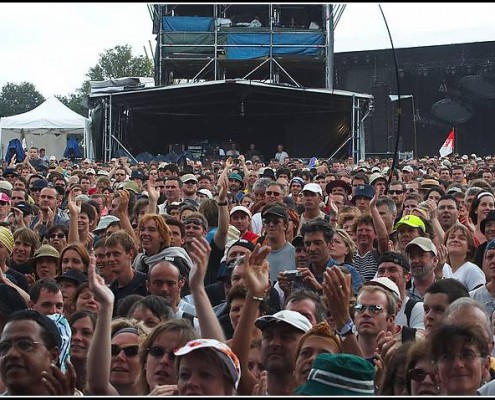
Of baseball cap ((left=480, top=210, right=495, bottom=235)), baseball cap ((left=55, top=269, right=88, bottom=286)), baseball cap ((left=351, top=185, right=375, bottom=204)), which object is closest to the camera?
baseball cap ((left=55, top=269, right=88, bottom=286))

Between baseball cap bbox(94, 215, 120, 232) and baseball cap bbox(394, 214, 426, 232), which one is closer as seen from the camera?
baseball cap bbox(394, 214, 426, 232)

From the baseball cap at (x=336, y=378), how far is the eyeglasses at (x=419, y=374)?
2.19ft

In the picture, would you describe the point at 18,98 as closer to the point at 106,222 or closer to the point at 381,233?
the point at 106,222

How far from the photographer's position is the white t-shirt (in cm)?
750

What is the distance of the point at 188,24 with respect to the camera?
29547 mm

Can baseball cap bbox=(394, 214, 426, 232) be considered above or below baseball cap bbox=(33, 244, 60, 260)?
above

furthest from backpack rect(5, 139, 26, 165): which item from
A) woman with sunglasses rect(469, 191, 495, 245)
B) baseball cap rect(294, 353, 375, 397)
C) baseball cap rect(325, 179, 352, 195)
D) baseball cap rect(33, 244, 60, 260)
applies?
baseball cap rect(294, 353, 375, 397)

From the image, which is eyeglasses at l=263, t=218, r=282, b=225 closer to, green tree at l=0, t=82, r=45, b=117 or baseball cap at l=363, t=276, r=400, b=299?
baseball cap at l=363, t=276, r=400, b=299

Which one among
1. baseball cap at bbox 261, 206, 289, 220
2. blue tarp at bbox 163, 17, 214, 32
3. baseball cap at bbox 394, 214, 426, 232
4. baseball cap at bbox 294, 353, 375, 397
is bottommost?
baseball cap at bbox 294, 353, 375, 397

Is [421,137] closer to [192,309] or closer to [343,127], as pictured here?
[343,127]

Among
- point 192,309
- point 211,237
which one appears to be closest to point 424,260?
point 192,309

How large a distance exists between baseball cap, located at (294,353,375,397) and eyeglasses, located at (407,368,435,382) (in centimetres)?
67

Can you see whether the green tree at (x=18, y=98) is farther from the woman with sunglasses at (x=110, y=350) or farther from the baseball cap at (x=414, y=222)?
the woman with sunglasses at (x=110, y=350)

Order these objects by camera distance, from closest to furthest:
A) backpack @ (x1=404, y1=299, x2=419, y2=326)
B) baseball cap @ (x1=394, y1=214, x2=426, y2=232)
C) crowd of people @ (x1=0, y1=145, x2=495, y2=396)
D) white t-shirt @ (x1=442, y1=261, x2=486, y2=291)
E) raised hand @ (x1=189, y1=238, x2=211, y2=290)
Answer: crowd of people @ (x1=0, y1=145, x2=495, y2=396), raised hand @ (x1=189, y1=238, x2=211, y2=290), backpack @ (x1=404, y1=299, x2=419, y2=326), white t-shirt @ (x1=442, y1=261, x2=486, y2=291), baseball cap @ (x1=394, y1=214, x2=426, y2=232)
